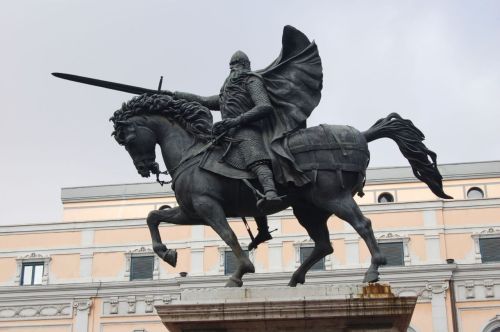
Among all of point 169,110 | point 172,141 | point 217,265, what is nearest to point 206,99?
point 169,110

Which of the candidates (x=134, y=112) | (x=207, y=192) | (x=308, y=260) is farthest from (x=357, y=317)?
(x=134, y=112)

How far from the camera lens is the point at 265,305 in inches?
346

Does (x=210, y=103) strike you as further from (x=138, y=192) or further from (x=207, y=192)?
(x=138, y=192)

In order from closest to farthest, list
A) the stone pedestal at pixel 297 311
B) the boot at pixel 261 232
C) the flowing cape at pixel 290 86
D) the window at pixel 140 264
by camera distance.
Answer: the stone pedestal at pixel 297 311, the flowing cape at pixel 290 86, the boot at pixel 261 232, the window at pixel 140 264

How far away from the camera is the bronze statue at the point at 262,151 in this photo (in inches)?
377

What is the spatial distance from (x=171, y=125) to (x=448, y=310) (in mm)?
35387

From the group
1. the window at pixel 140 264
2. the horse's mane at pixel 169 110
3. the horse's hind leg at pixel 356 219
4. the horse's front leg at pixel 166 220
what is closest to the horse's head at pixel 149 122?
the horse's mane at pixel 169 110

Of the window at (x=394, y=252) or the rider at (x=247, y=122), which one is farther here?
the window at (x=394, y=252)

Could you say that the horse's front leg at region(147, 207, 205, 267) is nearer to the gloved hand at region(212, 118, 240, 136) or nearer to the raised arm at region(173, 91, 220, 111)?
the gloved hand at region(212, 118, 240, 136)

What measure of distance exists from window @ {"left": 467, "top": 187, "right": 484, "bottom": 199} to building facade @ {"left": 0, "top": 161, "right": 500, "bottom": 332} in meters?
4.82

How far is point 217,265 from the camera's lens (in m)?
45.6

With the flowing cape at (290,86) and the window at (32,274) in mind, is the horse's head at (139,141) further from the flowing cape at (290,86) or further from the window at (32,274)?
the window at (32,274)

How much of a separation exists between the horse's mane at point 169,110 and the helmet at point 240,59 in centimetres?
66

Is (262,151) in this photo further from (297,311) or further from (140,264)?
(140,264)
